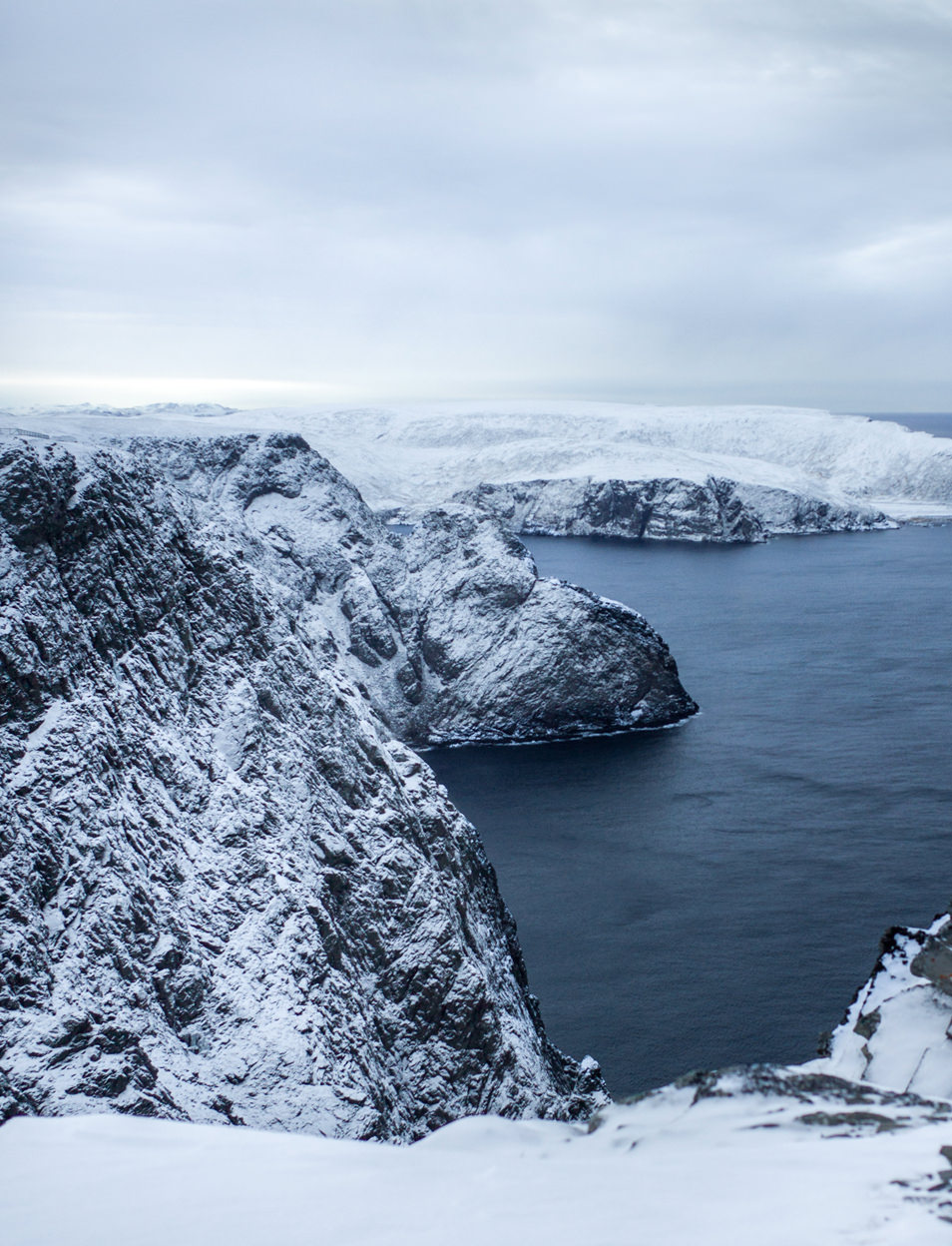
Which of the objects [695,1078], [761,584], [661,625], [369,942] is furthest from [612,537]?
[695,1078]

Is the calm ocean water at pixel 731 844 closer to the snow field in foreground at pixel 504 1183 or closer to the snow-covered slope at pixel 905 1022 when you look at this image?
the snow-covered slope at pixel 905 1022

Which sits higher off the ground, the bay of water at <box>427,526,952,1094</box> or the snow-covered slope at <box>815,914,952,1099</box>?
the snow-covered slope at <box>815,914,952,1099</box>

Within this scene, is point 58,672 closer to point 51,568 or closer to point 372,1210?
→ point 51,568

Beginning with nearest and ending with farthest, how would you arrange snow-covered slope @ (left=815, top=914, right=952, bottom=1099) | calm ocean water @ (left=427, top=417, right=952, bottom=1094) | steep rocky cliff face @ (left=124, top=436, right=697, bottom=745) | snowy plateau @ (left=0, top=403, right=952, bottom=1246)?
snowy plateau @ (left=0, top=403, right=952, bottom=1246)
snow-covered slope @ (left=815, top=914, right=952, bottom=1099)
calm ocean water @ (left=427, top=417, right=952, bottom=1094)
steep rocky cliff face @ (left=124, top=436, right=697, bottom=745)

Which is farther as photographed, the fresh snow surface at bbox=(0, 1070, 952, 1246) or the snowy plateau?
the snowy plateau

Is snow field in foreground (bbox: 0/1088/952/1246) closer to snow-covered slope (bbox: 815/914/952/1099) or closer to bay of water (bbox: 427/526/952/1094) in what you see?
snow-covered slope (bbox: 815/914/952/1099)

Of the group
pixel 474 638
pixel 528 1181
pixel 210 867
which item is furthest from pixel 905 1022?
pixel 474 638

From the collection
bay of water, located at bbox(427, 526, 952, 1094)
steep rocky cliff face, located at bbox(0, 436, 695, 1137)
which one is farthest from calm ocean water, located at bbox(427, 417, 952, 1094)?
steep rocky cliff face, located at bbox(0, 436, 695, 1137)

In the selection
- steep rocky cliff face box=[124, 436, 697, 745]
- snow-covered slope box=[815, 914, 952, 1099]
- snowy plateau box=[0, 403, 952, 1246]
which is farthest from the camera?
steep rocky cliff face box=[124, 436, 697, 745]
